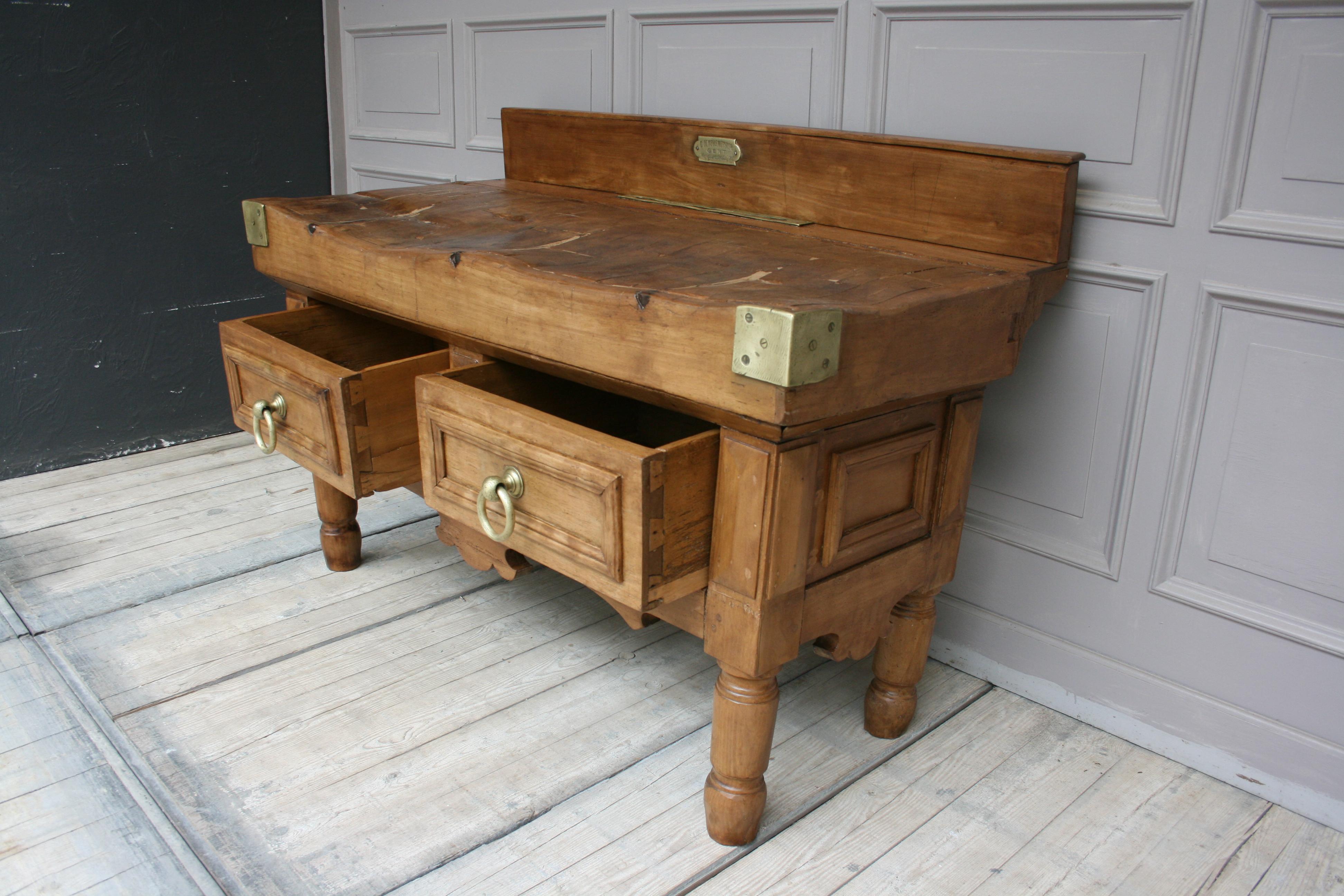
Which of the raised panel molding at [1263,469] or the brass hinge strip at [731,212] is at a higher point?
the brass hinge strip at [731,212]

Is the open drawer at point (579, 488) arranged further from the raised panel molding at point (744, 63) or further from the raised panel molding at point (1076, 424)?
the raised panel molding at point (744, 63)

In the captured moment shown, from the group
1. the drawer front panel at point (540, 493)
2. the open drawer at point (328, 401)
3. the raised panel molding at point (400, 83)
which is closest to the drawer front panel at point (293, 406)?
the open drawer at point (328, 401)

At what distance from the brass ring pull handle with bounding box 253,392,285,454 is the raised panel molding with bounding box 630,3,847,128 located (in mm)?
825

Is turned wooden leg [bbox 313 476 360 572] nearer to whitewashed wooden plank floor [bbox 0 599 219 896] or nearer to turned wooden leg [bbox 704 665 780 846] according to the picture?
whitewashed wooden plank floor [bbox 0 599 219 896]

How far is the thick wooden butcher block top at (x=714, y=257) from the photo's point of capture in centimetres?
100

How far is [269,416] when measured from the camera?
1476 millimetres

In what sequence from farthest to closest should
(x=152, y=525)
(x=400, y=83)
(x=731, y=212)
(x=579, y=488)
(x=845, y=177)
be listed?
(x=400, y=83), (x=152, y=525), (x=731, y=212), (x=845, y=177), (x=579, y=488)

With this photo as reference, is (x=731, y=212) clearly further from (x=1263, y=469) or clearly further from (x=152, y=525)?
(x=152, y=525)

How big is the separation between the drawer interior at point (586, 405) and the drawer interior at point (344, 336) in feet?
1.01

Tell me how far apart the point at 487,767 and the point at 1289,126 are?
1208mm

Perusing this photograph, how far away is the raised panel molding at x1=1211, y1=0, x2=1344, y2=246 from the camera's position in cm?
111

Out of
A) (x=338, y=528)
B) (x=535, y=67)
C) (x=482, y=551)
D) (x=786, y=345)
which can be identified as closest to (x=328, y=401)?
(x=482, y=551)

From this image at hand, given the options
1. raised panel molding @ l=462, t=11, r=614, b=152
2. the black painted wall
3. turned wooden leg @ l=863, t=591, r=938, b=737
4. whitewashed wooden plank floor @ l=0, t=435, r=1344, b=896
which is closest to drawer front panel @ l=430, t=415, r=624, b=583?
whitewashed wooden plank floor @ l=0, t=435, r=1344, b=896

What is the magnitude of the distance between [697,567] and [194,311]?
5.98 feet
